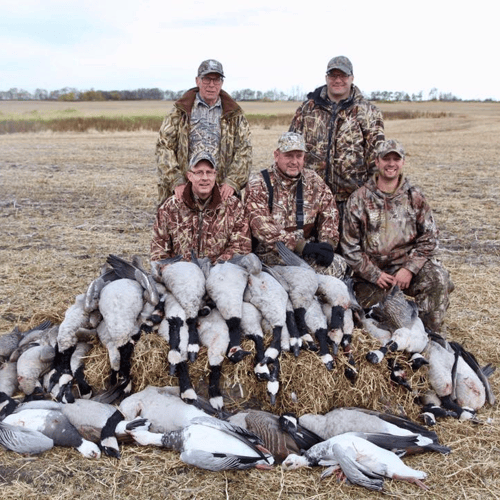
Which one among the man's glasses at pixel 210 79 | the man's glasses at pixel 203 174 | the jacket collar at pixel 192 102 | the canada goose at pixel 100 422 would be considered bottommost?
the canada goose at pixel 100 422

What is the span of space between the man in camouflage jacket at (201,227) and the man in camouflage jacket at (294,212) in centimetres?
21

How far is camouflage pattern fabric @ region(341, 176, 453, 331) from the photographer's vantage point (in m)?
5.73

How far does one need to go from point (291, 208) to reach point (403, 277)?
1.30 metres

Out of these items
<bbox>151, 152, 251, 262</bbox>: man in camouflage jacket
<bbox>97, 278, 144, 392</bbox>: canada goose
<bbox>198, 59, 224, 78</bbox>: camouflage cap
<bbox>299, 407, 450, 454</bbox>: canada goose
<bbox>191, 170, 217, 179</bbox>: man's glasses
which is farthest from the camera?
<bbox>198, 59, 224, 78</bbox>: camouflage cap

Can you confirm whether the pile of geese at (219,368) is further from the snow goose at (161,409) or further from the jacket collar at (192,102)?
the jacket collar at (192,102)

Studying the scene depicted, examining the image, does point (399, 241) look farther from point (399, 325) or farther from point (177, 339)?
point (177, 339)

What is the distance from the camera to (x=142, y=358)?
445 cm

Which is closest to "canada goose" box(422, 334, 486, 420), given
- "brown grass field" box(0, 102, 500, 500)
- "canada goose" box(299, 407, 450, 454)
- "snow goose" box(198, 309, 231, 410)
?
"brown grass field" box(0, 102, 500, 500)

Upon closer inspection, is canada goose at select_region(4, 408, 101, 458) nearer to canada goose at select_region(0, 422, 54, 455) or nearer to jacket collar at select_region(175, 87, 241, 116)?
canada goose at select_region(0, 422, 54, 455)

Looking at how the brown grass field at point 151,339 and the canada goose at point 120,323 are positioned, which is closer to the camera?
the brown grass field at point 151,339

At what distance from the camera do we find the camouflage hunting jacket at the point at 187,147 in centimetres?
607

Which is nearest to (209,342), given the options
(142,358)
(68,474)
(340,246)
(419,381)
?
(142,358)

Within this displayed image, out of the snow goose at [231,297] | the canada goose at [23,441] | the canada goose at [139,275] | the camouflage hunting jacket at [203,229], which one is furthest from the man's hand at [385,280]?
the canada goose at [23,441]

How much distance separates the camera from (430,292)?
18.9ft
